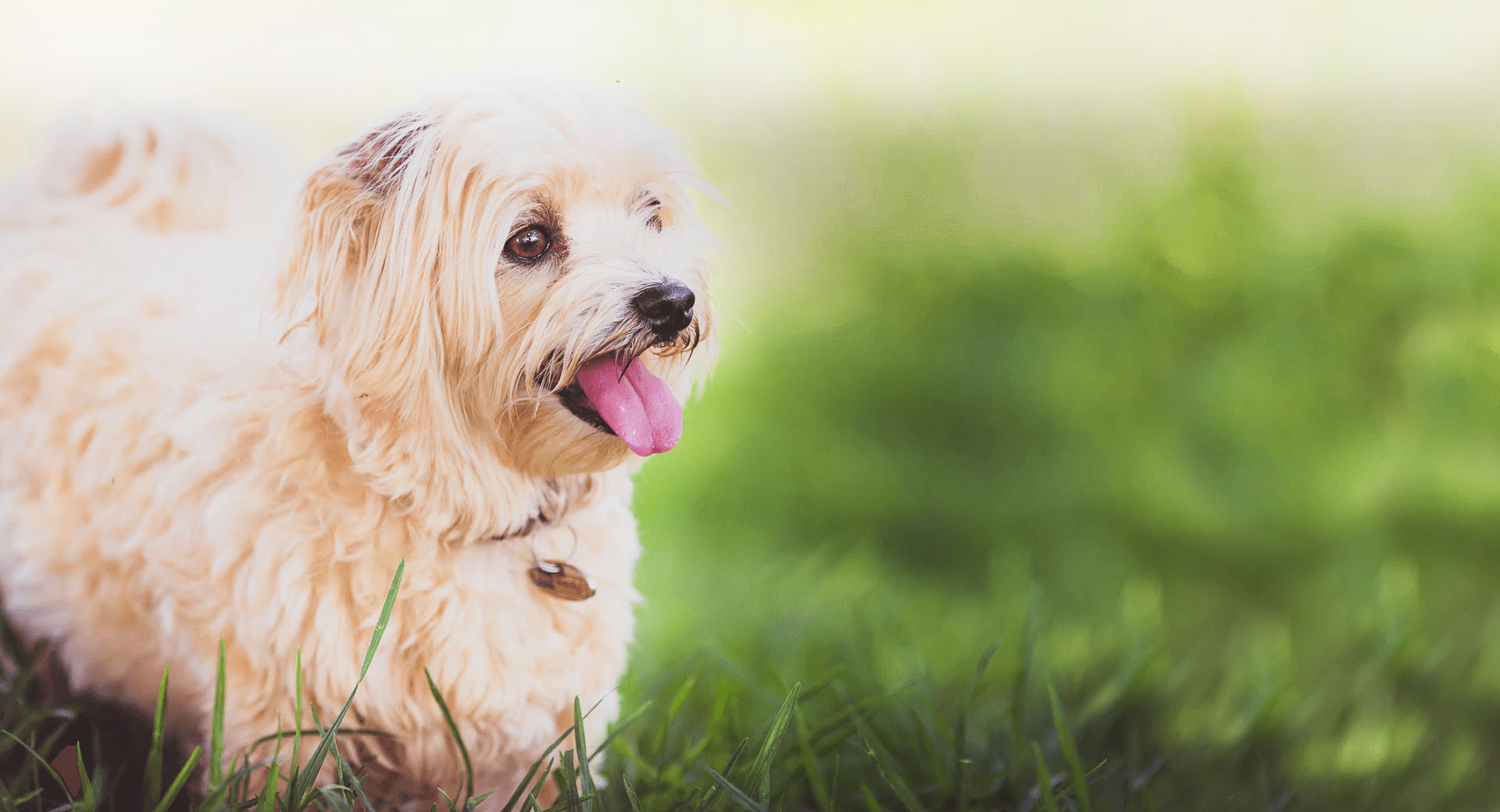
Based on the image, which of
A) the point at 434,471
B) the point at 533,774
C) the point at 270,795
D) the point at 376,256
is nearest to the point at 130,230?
the point at 376,256

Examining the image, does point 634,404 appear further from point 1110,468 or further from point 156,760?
point 1110,468

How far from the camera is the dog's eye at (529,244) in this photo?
1.54 m

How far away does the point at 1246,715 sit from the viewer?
88.0 inches

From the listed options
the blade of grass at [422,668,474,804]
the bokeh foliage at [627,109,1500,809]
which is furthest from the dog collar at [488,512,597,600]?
the bokeh foliage at [627,109,1500,809]

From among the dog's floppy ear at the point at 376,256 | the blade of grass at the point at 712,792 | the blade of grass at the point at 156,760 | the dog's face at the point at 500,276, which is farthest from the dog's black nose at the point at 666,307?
the blade of grass at the point at 156,760

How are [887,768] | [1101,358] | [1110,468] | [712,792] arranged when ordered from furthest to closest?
[1101,358] → [1110,468] → [887,768] → [712,792]

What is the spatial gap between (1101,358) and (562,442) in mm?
2396

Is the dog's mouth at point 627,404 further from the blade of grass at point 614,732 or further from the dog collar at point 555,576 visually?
the blade of grass at point 614,732

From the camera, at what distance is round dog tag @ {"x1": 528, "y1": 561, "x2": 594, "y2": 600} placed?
1758 millimetres

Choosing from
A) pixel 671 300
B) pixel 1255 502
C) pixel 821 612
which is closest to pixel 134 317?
pixel 671 300

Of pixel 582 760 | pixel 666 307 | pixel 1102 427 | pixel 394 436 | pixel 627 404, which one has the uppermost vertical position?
pixel 666 307

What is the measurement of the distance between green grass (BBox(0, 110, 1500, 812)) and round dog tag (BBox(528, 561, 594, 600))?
0.54 m

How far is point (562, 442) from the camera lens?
1.63 meters

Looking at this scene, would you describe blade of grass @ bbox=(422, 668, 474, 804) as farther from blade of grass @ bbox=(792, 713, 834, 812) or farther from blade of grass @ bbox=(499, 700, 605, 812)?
blade of grass @ bbox=(792, 713, 834, 812)
